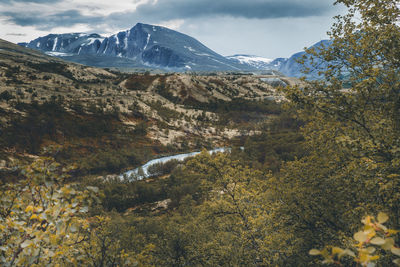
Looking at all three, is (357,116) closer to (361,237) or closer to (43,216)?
(361,237)

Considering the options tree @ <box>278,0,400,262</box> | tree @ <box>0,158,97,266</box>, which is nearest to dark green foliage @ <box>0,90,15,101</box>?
tree @ <box>0,158,97,266</box>

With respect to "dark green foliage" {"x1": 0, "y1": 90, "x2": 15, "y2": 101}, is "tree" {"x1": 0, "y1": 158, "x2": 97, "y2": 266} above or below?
above

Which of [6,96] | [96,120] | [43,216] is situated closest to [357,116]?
[43,216]

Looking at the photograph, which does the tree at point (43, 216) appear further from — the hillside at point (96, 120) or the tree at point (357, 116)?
the hillside at point (96, 120)

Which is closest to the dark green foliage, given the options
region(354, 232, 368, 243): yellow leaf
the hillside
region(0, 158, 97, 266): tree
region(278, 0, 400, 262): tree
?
the hillside

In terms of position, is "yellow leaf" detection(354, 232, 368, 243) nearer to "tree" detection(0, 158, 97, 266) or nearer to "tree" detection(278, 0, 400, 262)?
"tree" detection(0, 158, 97, 266)

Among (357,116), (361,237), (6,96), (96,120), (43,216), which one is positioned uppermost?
(357,116)

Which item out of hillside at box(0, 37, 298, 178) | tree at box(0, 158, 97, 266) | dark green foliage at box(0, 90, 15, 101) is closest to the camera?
tree at box(0, 158, 97, 266)

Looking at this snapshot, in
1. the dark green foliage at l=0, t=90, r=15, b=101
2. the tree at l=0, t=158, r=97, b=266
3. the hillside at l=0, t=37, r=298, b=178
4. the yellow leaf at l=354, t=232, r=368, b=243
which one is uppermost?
the yellow leaf at l=354, t=232, r=368, b=243

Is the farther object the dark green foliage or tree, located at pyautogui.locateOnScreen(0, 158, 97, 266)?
the dark green foliage

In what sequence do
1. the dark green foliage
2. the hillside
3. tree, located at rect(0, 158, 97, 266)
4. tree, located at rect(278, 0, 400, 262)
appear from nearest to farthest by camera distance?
tree, located at rect(0, 158, 97, 266)
tree, located at rect(278, 0, 400, 262)
the hillside
the dark green foliage

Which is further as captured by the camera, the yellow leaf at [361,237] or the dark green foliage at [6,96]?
the dark green foliage at [6,96]

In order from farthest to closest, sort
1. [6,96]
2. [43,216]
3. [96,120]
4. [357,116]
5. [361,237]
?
[96,120]
[6,96]
[357,116]
[43,216]
[361,237]

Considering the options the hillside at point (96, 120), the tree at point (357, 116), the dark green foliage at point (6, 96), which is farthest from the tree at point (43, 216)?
the dark green foliage at point (6, 96)
